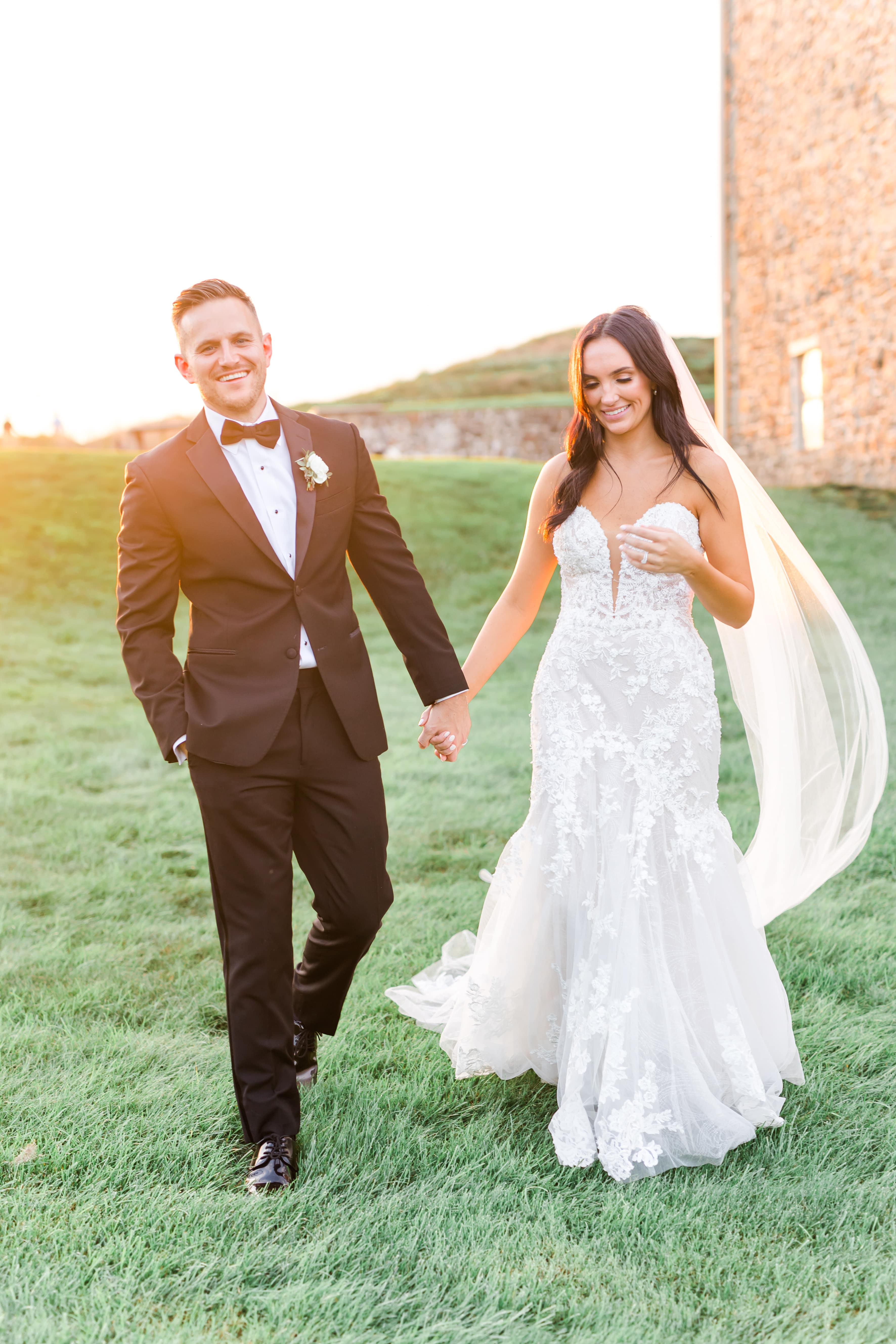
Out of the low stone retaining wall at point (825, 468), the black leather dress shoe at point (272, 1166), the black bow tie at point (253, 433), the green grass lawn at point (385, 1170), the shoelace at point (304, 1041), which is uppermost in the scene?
the black bow tie at point (253, 433)

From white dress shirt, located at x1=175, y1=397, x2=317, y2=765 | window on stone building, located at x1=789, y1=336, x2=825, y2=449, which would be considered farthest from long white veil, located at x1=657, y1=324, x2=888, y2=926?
window on stone building, located at x1=789, y1=336, x2=825, y2=449

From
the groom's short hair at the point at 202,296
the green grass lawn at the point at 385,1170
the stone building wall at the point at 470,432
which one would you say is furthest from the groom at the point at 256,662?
the stone building wall at the point at 470,432

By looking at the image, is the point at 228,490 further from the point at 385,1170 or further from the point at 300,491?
the point at 385,1170

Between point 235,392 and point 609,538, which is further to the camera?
point 609,538

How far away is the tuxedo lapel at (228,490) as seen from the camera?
9.64ft

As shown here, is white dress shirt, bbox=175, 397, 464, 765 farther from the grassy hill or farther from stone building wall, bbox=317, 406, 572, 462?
the grassy hill

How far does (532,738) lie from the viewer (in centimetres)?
348

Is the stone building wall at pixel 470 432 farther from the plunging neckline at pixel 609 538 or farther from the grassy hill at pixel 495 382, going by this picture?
the plunging neckline at pixel 609 538

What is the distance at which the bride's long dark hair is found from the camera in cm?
328

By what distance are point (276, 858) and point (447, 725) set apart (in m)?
0.70

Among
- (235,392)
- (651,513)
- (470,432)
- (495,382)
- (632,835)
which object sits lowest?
(632,835)

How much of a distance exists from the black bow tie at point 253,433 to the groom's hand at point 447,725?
95cm

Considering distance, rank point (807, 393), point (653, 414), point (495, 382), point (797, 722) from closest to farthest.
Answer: point (653, 414) → point (797, 722) → point (807, 393) → point (495, 382)

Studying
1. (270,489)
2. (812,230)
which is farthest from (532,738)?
(812,230)
